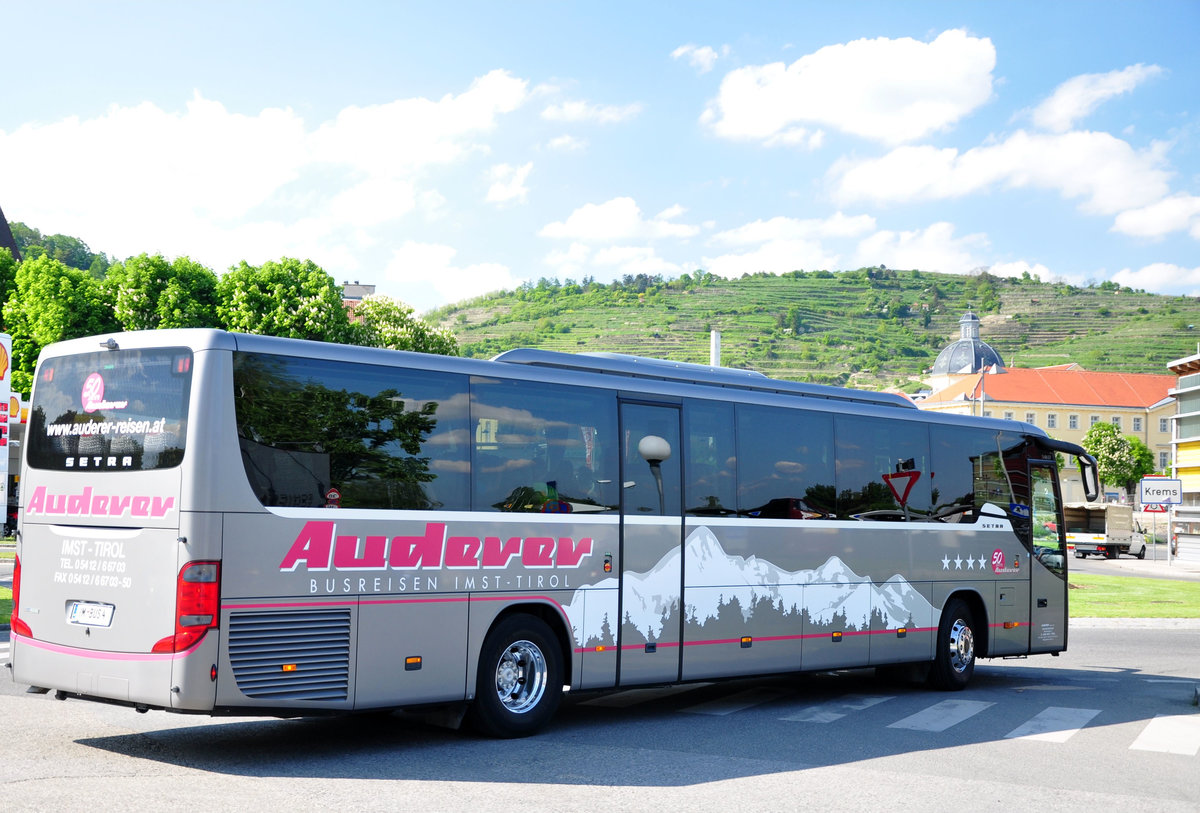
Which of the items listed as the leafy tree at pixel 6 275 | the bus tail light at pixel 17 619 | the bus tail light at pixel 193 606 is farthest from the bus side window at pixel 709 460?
the leafy tree at pixel 6 275

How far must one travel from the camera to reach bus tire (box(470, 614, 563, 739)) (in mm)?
9664

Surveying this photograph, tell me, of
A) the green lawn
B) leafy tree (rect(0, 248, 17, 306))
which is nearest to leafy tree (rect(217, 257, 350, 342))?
leafy tree (rect(0, 248, 17, 306))

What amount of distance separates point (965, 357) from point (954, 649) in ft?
487

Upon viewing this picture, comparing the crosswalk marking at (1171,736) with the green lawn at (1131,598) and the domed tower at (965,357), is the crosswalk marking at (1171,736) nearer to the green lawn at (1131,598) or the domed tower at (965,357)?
the green lawn at (1131,598)

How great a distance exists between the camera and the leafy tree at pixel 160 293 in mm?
50375

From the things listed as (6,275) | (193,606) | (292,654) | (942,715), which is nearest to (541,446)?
(292,654)

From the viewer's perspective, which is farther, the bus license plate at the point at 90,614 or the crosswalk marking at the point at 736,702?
the crosswalk marking at the point at 736,702

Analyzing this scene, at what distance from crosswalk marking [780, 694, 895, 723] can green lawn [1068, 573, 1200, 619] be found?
12.5 m

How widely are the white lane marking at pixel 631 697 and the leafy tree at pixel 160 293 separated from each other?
132ft

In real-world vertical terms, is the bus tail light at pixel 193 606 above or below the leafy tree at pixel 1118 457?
below

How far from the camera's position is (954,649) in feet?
48.1

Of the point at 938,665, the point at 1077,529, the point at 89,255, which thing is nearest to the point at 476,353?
the point at 89,255

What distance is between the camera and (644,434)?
11281 millimetres

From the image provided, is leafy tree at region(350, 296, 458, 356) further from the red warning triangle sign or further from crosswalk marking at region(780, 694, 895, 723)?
crosswalk marking at region(780, 694, 895, 723)
